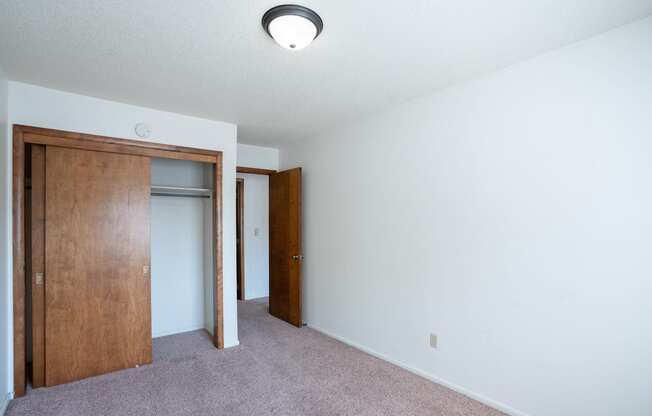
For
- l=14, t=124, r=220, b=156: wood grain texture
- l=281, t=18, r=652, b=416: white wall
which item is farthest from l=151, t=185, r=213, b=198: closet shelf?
l=281, t=18, r=652, b=416: white wall

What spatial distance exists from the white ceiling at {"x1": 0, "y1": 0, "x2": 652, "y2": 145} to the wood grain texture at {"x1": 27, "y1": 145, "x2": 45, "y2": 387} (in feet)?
2.25

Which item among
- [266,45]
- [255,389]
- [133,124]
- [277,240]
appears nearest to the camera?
[266,45]

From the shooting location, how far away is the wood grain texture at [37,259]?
109 inches

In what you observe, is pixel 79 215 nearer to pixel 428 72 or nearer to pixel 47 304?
pixel 47 304

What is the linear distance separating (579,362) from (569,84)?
170 cm

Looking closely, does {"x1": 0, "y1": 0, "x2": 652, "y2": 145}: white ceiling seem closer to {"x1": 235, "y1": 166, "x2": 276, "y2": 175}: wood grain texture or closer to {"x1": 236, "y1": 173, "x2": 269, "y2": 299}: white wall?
{"x1": 235, "y1": 166, "x2": 276, "y2": 175}: wood grain texture

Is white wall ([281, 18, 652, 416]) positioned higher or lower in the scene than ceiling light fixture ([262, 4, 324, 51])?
lower

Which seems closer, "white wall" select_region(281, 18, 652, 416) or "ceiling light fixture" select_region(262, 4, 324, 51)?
"ceiling light fixture" select_region(262, 4, 324, 51)

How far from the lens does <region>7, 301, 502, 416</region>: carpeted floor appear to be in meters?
2.43

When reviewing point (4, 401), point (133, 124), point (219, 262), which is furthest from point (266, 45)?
point (4, 401)

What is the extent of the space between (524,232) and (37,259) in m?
3.77

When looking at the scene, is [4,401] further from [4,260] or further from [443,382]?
[443,382]

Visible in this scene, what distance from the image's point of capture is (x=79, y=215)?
291 cm

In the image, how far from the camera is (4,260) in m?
2.51
